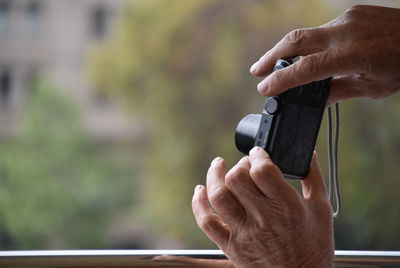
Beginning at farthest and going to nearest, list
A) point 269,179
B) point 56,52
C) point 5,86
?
point 56,52
point 5,86
point 269,179

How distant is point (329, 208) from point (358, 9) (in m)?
0.20

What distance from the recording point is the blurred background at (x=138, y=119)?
24.3 feet

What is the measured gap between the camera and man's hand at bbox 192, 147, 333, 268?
1.91ft

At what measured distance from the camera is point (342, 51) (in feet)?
2.04

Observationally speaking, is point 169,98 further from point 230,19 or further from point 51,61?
point 51,61

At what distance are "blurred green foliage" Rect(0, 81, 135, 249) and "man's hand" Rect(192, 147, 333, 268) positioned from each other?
820 centimetres

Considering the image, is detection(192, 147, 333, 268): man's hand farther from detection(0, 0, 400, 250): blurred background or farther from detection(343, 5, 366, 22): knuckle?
detection(0, 0, 400, 250): blurred background

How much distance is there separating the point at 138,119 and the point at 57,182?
1494 mm

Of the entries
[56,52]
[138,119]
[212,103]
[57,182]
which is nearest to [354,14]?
[212,103]

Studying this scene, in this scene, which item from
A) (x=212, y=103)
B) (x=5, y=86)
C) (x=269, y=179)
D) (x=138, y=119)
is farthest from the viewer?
(x=5, y=86)

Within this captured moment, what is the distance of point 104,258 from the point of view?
0.69m

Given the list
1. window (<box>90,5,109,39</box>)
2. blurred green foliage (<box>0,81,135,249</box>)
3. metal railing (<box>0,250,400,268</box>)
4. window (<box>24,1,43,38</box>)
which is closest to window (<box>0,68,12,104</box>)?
blurred green foliage (<box>0,81,135,249</box>)

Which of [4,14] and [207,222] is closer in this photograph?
[207,222]

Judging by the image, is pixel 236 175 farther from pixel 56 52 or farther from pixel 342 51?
pixel 56 52
